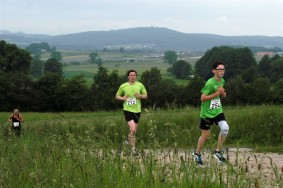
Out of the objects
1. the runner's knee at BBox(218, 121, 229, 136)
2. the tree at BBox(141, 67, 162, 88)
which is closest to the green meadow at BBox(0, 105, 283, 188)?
the runner's knee at BBox(218, 121, 229, 136)

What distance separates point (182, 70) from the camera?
11662 cm

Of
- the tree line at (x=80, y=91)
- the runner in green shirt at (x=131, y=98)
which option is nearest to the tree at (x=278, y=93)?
the tree line at (x=80, y=91)

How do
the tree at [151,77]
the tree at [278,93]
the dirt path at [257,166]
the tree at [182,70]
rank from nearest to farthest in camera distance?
the dirt path at [257,166]
the tree at [278,93]
the tree at [151,77]
the tree at [182,70]

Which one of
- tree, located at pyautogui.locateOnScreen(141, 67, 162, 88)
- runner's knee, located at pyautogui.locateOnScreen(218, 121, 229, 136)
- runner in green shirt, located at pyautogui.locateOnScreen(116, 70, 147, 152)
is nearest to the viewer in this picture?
runner's knee, located at pyautogui.locateOnScreen(218, 121, 229, 136)

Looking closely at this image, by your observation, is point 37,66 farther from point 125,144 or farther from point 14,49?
point 125,144

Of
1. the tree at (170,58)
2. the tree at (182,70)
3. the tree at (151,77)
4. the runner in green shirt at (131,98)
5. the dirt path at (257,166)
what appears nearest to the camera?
the dirt path at (257,166)

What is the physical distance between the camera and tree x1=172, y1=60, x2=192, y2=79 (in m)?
116

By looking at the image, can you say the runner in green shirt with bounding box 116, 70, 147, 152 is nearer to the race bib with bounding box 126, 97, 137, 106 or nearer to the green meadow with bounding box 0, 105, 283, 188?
the race bib with bounding box 126, 97, 137, 106

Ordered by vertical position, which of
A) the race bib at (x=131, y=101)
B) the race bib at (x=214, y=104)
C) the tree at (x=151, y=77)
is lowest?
the tree at (x=151, y=77)

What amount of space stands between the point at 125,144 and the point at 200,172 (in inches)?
38.0

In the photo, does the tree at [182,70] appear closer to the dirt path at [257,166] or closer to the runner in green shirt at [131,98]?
the dirt path at [257,166]

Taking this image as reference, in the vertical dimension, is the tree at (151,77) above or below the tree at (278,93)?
above

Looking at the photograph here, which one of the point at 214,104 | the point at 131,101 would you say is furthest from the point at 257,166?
the point at 131,101

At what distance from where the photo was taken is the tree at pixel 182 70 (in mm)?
116188
